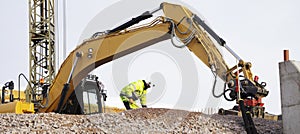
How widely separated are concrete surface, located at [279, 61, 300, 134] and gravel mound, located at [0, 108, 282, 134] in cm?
62

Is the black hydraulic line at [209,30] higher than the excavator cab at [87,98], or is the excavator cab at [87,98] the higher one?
the black hydraulic line at [209,30]

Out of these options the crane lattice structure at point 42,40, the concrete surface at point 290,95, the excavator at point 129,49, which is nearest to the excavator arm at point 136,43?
the excavator at point 129,49

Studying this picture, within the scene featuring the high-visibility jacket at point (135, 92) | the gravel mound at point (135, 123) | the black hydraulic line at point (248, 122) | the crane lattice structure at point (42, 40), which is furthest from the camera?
the crane lattice structure at point (42, 40)

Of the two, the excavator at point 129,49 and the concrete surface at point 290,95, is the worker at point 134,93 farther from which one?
the concrete surface at point 290,95

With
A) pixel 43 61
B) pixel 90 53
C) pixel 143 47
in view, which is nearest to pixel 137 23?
pixel 143 47

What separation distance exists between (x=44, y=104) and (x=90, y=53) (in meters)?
1.69

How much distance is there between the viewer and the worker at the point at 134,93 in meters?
10.8

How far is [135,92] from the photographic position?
1099 cm

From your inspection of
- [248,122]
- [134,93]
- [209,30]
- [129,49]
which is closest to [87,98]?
[134,93]

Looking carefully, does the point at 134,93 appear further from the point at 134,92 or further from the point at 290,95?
the point at 290,95

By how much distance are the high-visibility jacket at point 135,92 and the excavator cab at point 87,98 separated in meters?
0.91

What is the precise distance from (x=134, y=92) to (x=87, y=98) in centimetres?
118

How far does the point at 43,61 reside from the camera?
2402cm

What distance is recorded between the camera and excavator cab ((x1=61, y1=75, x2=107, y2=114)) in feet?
35.8
